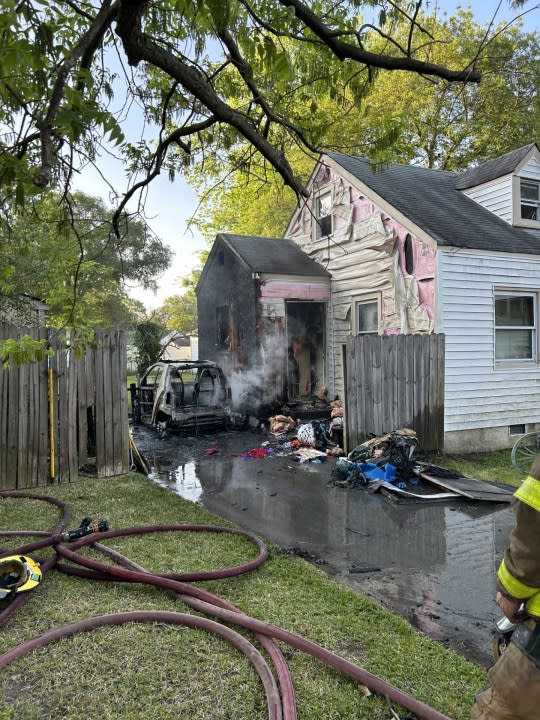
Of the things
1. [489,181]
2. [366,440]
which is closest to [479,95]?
[489,181]

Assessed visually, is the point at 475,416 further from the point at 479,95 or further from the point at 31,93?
the point at 479,95

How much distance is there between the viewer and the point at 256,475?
820cm

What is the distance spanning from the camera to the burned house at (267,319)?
12.8 m

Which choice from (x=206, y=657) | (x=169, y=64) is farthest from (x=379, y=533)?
(x=169, y=64)

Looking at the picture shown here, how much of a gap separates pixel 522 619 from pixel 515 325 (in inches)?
402

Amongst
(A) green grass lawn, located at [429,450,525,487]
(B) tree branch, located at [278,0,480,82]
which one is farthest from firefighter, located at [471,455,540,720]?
(A) green grass lawn, located at [429,450,525,487]

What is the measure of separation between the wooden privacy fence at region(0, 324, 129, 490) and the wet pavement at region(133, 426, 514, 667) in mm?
1147

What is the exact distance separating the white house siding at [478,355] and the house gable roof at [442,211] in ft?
0.95

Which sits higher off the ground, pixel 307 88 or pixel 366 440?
pixel 307 88

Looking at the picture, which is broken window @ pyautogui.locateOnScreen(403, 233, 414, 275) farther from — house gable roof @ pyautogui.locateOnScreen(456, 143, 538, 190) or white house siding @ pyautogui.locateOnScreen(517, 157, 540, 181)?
white house siding @ pyautogui.locateOnScreen(517, 157, 540, 181)

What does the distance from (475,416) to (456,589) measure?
6.70m

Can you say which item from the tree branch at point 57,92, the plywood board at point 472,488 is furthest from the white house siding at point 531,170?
the tree branch at point 57,92

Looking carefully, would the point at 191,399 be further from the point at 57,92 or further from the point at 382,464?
the point at 57,92

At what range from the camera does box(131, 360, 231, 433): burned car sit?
11.5 metres
